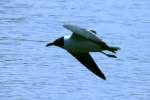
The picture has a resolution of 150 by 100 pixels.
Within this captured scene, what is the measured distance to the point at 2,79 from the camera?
16891mm

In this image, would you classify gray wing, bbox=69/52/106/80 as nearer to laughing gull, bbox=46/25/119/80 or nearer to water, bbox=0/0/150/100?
laughing gull, bbox=46/25/119/80

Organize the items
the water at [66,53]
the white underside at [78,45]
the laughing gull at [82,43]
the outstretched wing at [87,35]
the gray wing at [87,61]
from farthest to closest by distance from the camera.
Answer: the water at [66,53] < the gray wing at [87,61] < the white underside at [78,45] < the laughing gull at [82,43] < the outstretched wing at [87,35]

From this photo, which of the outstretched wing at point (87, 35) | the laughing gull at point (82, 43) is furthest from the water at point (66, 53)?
the outstretched wing at point (87, 35)

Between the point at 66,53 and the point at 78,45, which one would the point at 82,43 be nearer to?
the point at 78,45

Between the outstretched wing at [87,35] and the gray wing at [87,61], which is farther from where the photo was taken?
the gray wing at [87,61]

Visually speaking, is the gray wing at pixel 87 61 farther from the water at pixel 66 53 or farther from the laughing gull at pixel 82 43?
the water at pixel 66 53

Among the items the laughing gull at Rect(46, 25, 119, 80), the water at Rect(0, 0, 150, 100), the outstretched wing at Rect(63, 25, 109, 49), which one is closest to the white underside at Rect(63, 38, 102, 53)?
the laughing gull at Rect(46, 25, 119, 80)

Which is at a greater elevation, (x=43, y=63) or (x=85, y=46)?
(x=85, y=46)

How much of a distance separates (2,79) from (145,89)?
8.60 ft

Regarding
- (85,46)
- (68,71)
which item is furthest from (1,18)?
(85,46)

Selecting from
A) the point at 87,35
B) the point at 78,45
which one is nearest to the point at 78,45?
the point at 78,45

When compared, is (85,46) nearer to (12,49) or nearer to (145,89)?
(145,89)

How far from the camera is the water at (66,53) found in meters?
16.4

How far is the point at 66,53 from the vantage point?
19.7 metres
